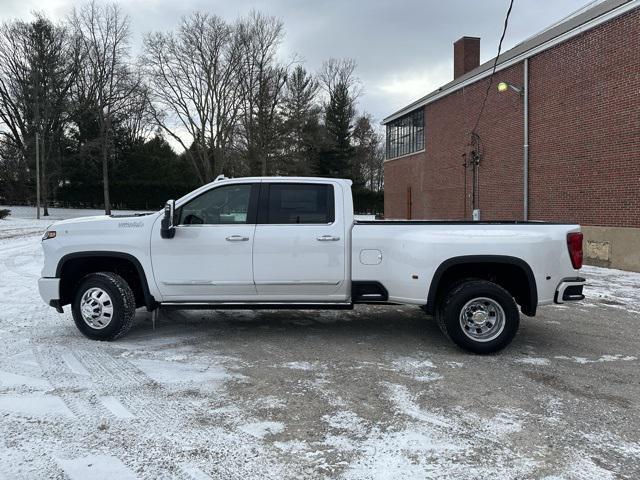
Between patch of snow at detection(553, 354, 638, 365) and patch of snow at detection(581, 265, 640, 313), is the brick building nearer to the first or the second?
patch of snow at detection(581, 265, 640, 313)

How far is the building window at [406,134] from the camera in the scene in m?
28.6

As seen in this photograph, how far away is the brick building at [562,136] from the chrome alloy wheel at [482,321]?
371 inches

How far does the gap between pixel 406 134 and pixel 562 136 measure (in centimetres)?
1552

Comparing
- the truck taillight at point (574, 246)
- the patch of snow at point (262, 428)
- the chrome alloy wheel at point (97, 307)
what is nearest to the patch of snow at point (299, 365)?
the patch of snow at point (262, 428)

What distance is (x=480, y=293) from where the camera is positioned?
5.23m

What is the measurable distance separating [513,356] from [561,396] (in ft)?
3.64

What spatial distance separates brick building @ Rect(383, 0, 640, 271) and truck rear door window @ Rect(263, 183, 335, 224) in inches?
412

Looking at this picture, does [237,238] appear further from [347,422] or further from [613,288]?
[613,288]

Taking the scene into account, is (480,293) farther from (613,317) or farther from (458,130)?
A: (458,130)

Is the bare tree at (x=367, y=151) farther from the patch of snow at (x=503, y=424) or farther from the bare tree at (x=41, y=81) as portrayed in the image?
the patch of snow at (x=503, y=424)

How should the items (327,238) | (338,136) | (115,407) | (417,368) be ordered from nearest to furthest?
(115,407), (417,368), (327,238), (338,136)

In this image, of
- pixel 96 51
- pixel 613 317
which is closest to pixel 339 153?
pixel 96 51

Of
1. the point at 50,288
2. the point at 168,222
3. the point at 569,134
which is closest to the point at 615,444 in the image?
the point at 168,222

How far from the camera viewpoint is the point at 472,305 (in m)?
5.32
